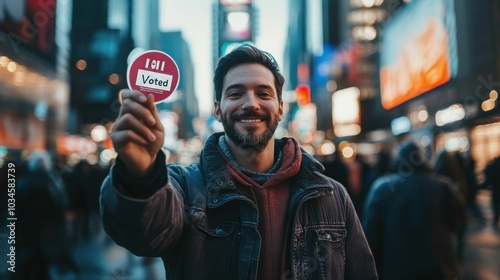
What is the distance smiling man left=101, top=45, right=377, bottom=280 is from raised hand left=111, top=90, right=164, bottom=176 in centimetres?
2

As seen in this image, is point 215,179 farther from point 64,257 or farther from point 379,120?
point 379,120

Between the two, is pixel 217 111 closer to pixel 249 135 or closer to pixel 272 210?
pixel 249 135

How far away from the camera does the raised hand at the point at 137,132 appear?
4.60 feet

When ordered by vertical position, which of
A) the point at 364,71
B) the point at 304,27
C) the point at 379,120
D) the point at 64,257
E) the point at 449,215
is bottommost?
the point at 64,257

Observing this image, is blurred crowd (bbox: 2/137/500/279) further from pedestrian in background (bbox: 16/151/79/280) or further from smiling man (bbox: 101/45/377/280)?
smiling man (bbox: 101/45/377/280)

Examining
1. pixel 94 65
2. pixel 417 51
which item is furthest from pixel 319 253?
pixel 94 65

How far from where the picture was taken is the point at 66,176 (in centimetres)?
1278

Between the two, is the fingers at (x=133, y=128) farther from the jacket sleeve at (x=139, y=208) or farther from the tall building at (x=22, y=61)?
the tall building at (x=22, y=61)

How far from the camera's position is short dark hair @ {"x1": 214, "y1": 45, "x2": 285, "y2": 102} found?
2096 mm

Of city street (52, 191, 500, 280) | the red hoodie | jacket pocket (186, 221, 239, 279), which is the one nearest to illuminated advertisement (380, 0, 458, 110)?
city street (52, 191, 500, 280)

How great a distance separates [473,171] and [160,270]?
19.5 feet

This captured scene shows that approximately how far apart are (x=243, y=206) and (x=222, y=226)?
0.13m

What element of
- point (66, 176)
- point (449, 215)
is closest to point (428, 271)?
point (449, 215)

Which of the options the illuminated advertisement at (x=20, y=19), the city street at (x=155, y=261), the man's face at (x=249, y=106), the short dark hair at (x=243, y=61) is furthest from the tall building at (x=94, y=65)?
the man's face at (x=249, y=106)
